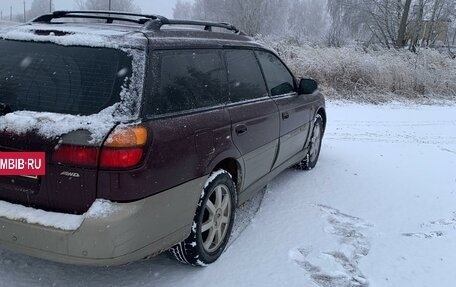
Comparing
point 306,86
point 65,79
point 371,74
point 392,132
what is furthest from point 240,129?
point 371,74

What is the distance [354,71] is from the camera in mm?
14547

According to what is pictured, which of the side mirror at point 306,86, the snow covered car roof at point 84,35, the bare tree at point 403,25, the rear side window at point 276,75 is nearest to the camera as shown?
the snow covered car roof at point 84,35

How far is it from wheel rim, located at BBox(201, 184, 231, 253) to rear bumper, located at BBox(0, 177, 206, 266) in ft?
1.93

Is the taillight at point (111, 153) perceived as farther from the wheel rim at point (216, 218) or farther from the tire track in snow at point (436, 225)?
the tire track in snow at point (436, 225)

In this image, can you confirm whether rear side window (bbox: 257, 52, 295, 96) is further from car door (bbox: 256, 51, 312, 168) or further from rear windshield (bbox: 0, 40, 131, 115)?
rear windshield (bbox: 0, 40, 131, 115)

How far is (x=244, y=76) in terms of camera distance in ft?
13.2

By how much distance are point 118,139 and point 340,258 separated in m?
2.14

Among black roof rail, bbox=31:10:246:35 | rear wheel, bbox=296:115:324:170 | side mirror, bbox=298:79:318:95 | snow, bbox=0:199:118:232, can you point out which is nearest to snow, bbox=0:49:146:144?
snow, bbox=0:199:118:232

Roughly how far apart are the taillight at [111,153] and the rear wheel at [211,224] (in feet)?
2.58

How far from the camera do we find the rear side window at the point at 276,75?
4.52 m

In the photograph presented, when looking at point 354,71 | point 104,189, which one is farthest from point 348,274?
point 354,71

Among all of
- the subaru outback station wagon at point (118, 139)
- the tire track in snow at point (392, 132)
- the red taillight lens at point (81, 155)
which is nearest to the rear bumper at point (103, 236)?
the subaru outback station wagon at point (118, 139)

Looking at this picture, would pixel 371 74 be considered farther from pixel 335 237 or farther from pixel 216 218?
pixel 216 218

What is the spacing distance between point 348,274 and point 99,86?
89.1 inches
